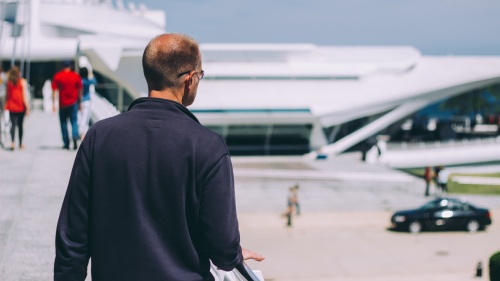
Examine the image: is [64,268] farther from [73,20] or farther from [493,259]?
[73,20]

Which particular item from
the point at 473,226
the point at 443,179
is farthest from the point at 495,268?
the point at 443,179

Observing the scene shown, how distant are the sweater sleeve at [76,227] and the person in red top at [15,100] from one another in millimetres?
8489

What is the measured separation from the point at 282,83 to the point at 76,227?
36637 mm

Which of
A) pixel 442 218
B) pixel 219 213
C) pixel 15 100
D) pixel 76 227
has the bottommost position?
pixel 442 218

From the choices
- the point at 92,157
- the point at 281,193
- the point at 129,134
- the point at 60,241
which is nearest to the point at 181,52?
the point at 129,134

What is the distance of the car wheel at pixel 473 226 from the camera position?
2038cm

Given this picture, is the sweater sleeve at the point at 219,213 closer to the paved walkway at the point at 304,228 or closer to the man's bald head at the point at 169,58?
the man's bald head at the point at 169,58

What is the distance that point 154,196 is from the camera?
2.20 meters

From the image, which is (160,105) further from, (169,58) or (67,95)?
(67,95)

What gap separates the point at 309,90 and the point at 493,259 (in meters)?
26.2

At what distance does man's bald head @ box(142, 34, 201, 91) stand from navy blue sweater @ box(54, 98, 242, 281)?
0.10m

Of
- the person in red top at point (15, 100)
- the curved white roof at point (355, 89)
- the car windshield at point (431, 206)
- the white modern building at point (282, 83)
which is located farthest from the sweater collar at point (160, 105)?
the curved white roof at point (355, 89)

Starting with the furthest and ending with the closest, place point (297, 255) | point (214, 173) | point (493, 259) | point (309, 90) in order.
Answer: point (309, 90), point (297, 255), point (493, 259), point (214, 173)

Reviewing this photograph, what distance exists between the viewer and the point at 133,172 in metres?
2.20
